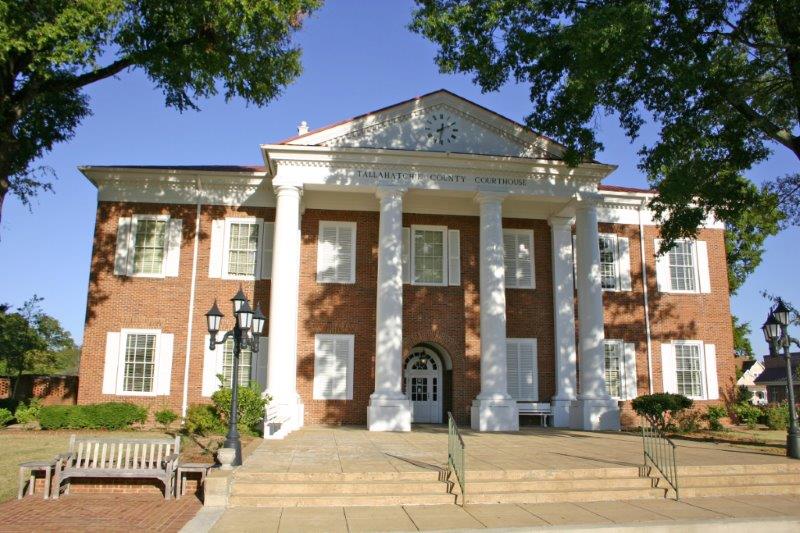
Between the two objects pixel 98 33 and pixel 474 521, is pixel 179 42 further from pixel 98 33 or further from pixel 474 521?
pixel 474 521

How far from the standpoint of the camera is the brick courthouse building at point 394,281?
19.3 m

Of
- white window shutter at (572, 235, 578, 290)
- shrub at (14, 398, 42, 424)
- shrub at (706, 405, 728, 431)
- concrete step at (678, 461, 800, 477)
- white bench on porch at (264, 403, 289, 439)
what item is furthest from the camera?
white window shutter at (572, 235, 578, 290)

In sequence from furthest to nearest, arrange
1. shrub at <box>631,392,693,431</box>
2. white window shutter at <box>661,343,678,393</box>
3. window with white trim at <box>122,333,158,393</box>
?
white window shutter at <box>661,343,678,393</box> → window with white trim at <box>122,333,158,393</box> → shrub at <box>631,392,693,431</box>

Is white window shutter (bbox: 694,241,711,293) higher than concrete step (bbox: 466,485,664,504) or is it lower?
higher

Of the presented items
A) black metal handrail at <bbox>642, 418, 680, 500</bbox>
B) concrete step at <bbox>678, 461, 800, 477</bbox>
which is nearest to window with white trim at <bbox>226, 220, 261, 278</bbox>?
black metal handrail at <bbox>642, 418, 680, 500</bbox>

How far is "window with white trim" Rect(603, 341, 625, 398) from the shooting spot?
22234 millimetres

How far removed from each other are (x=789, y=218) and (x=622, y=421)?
9.22 meters

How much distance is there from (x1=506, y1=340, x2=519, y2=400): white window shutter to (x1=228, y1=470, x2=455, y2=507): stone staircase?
11411 millimetres

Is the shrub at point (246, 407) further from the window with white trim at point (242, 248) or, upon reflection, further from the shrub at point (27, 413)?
the shrub at point (27, 413)

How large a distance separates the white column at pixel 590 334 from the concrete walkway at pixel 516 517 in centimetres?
973

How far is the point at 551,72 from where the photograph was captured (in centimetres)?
1694

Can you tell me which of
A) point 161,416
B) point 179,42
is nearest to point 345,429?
point 161,416

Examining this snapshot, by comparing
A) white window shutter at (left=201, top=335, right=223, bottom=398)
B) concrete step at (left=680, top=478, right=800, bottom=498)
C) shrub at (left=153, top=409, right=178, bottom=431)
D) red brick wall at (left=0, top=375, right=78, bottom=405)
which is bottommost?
concrete step at (left=680, top=478, right=800, bottom=498)

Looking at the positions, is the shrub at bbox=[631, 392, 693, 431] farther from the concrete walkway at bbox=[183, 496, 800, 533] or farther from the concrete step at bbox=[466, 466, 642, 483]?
the concrete walkway at bbox=[183, 496, 800, 533]
